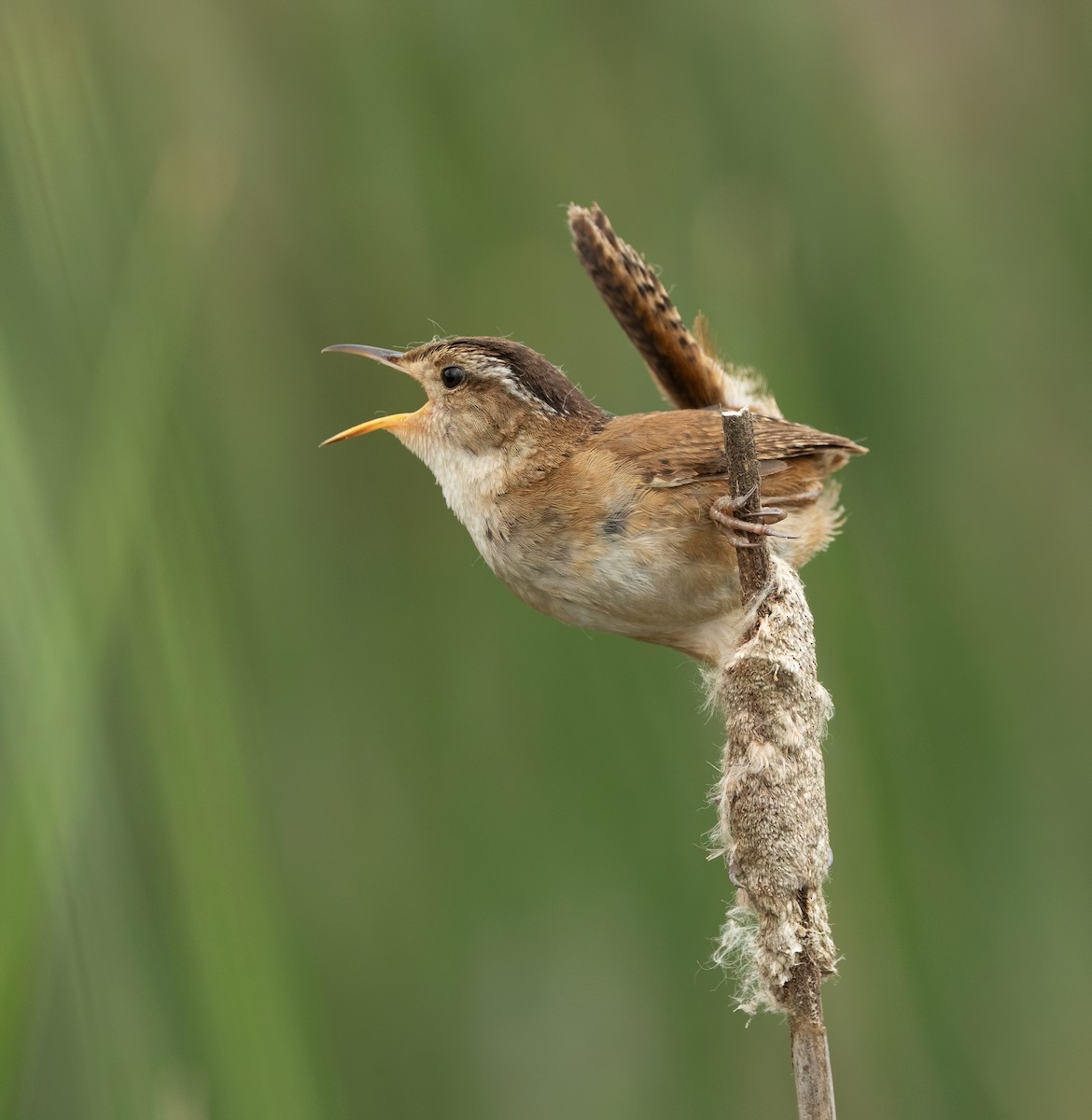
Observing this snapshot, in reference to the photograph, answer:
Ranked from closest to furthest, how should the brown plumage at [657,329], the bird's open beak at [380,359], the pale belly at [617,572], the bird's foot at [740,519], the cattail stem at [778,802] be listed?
1. the cattail stem at [778,802]
2. the bird's foot at [740,519]
3. the pale belly at [617,572]
4. the bird's open beak at [380,359]
5. the brown plumage at [657,329]

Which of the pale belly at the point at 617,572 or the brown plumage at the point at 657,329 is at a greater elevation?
the brown plumage at the point at 657,329

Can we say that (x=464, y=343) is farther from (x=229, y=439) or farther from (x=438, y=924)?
(x=438, y=924)

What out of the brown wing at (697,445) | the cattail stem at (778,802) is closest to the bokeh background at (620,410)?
the brown wing at (697,445)

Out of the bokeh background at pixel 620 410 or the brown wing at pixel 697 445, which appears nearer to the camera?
the brown wing at pixel 697 445

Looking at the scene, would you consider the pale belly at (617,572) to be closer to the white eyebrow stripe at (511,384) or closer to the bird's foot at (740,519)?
the bird's foot at (740,519)

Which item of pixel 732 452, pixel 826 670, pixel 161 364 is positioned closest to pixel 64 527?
pixel 161 364

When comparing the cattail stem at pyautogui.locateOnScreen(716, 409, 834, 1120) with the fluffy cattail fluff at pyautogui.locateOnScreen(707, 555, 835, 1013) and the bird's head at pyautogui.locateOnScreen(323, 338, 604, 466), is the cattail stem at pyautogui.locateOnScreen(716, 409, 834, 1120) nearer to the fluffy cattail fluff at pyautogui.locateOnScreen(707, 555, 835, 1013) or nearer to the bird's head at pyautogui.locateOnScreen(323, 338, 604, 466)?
the fluffy cattail fluff at pyautogui.locateOnScreen(707, 555, 835, 1013)

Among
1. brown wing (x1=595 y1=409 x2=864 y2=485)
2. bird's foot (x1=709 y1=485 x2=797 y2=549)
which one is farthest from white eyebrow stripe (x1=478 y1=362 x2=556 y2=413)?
bird's foot (x1=709 y1=485 x2=797 y2=549)

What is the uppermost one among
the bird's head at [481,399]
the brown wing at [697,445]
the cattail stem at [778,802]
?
the bird's head at [481,399]
